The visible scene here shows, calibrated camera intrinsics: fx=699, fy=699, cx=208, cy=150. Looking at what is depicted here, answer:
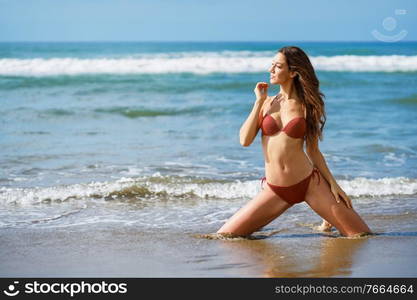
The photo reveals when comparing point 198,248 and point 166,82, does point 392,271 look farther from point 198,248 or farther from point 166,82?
point 166,82

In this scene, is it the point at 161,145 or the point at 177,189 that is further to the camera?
the point at 161,145

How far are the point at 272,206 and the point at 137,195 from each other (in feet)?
9.01

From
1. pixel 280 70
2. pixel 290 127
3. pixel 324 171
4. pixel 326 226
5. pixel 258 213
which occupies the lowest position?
pixel 326 226

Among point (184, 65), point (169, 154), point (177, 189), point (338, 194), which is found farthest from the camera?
point (184, 65)

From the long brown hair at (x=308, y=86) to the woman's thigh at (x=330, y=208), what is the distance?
1.26ft

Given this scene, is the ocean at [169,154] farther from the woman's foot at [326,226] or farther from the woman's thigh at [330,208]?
the woman's thigh at [330,208]

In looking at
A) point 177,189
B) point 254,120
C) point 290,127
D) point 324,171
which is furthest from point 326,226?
point 177,189

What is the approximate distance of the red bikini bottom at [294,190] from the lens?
222 inches

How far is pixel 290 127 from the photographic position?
5.56 meters

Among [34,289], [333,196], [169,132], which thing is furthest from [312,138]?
[169,132]

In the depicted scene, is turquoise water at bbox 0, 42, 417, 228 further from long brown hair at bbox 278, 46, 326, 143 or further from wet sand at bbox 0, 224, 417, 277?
long brown hair at bbox 278, 46, 326, 143

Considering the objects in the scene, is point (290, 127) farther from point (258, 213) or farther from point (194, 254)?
point (194, 254)

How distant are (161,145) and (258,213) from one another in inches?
240


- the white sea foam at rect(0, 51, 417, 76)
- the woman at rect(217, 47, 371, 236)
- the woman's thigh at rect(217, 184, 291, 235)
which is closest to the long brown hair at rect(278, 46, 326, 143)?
the woman at rect(217, 47, 371, 236)
